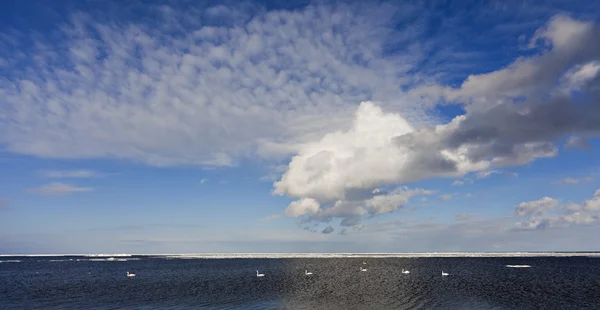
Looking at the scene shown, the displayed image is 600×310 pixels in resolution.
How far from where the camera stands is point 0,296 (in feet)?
242

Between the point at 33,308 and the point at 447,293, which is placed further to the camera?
the point at 447,293

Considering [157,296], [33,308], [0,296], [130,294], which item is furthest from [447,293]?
[0,296]

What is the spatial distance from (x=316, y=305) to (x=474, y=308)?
68.4 ft

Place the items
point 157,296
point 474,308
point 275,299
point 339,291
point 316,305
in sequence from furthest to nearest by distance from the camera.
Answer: point 339,291
point 157,296
point 275,299
point 316,305
point 474,308

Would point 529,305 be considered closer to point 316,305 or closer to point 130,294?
point 316,305

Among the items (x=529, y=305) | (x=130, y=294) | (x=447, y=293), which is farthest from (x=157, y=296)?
(x=529, y=305)

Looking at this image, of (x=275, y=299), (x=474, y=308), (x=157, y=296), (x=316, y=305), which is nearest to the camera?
(x=474, y=308)

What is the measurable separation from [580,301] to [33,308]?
78.4m

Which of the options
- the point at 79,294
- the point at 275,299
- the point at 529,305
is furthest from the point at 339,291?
the point at 79,294

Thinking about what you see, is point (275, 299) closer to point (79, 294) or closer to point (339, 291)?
point (339, 291)

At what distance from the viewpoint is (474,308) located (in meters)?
52.8

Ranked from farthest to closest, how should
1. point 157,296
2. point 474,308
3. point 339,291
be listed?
point 339,291
point 157,296
point 474,308

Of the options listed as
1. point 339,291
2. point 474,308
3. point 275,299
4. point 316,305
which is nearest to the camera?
point 474,308

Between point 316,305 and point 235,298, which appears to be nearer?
point 316,305
